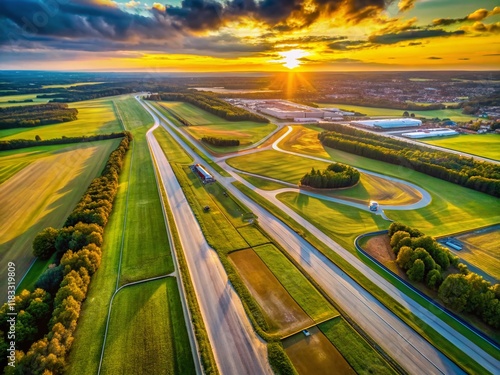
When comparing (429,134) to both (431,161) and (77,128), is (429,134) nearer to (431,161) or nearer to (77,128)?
Result: (431,161)

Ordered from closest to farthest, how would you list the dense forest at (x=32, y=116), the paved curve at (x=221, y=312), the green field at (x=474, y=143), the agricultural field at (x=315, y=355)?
the agricultural field at (x=315, y=355) → the paved curve at (x=221, y=312) → the green field at (x=474, y=143) → the dense forest at (x=32, y=116)

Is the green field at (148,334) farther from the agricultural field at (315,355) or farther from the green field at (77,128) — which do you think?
the green field at (77,128)

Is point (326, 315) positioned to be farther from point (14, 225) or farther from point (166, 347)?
point (14, 225)

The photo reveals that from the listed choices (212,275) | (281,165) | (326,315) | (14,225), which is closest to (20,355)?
(212,275)

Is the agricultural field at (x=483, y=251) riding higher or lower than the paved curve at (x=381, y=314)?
lower

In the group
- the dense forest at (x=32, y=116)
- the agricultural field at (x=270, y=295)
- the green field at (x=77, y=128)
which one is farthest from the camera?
the dense forest at (x=32, y=116)

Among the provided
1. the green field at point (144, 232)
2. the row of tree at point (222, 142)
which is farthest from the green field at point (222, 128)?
the green field at point (144, 232)

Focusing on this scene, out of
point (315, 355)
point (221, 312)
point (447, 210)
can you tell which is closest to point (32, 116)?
point (221, 312)

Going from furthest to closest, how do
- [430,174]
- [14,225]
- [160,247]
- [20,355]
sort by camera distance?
[430,174]
[14,225]
[160,247]
[20,355]
